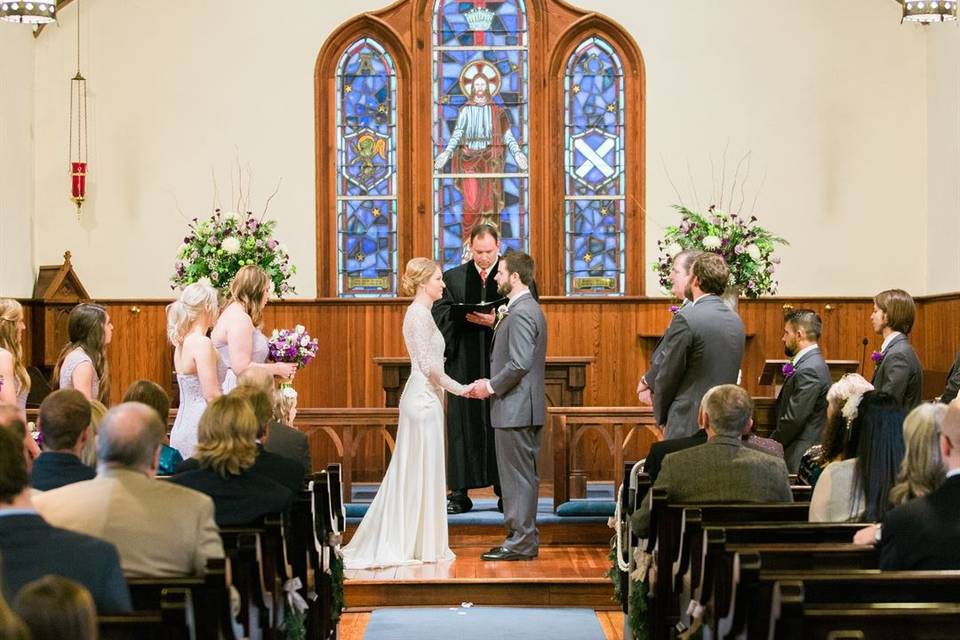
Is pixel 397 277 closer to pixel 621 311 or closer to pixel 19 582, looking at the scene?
pixel 621 311

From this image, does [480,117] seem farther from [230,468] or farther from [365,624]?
[230,468]

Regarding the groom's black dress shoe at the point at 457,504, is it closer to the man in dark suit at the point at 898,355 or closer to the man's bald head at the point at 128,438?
the man in dark suit at the point at 898,355

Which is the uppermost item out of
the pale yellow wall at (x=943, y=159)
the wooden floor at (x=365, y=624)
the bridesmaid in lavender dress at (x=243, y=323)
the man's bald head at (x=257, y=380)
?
the pale yellow wall at (x=943, y=159)

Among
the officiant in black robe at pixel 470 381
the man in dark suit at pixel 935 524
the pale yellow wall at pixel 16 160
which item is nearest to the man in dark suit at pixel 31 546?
the man in dark suit at pixel 935 524

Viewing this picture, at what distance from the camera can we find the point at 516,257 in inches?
310

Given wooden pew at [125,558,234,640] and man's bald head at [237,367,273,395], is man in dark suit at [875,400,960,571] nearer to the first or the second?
wooden pew at [125,558,234,640]

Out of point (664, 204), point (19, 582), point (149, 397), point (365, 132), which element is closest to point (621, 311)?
point (664, 204)

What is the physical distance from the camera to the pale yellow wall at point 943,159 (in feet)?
37.2

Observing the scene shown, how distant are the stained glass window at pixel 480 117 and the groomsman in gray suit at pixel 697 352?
5.50 metres

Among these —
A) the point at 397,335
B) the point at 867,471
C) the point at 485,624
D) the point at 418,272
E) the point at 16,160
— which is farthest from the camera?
the point at 397,335

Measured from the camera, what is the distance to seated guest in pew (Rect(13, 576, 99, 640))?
193cm

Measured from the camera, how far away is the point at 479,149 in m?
12.4

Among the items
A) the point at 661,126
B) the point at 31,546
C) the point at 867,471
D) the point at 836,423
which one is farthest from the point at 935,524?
the point at 661,126

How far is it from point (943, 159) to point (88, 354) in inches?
292
